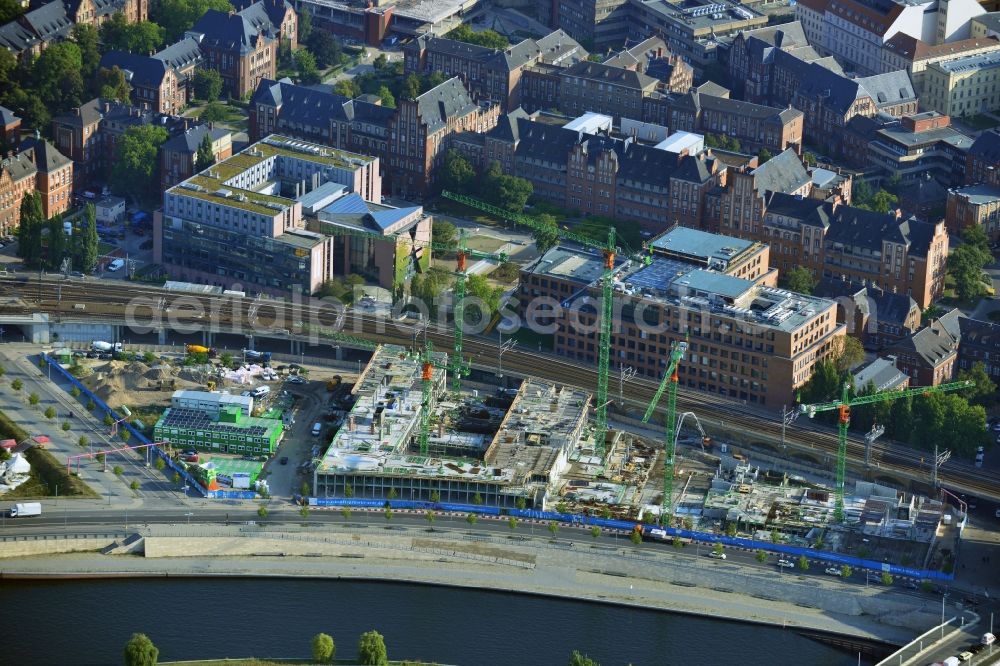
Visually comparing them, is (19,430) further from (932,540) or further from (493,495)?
(932,540)

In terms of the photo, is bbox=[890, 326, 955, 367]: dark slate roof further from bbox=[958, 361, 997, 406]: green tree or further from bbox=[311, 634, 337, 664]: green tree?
bbox=[311, 634, 337, 664]: green tree

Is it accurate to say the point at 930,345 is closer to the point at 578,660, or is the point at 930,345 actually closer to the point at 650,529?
the point at 650,529

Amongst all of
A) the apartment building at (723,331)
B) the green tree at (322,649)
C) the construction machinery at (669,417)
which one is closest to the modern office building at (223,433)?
the apartment building at (723,331)

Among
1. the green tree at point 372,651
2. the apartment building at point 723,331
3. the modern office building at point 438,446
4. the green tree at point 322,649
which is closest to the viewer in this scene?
the green tree at point 372,651

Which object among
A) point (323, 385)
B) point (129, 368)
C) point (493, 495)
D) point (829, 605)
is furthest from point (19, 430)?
point (829, 605)

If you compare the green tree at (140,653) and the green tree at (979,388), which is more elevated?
the green tree at (979,388)

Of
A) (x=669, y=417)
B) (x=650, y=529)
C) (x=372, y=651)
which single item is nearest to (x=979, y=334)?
(x=669, y=417)

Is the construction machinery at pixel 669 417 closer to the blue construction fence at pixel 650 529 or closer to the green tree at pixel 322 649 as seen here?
the blue construction fence at pixel 650 529
